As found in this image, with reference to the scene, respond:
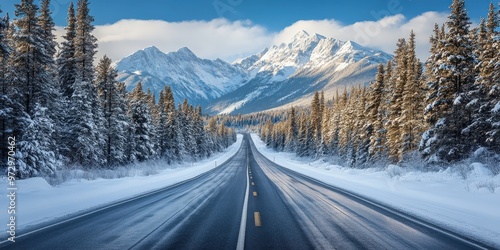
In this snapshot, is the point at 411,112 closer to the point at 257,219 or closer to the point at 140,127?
the point at 257,219

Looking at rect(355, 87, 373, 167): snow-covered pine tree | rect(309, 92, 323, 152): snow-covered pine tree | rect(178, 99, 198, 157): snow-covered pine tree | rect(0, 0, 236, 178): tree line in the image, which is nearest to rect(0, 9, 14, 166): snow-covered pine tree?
rect(0, 0, 236, 178): tree line

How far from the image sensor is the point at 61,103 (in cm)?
2561

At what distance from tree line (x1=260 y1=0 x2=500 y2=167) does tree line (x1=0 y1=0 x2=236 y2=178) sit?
80.5 feet

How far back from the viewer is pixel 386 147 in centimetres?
3412

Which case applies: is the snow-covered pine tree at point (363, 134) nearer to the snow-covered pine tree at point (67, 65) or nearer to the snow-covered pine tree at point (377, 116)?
the snow-covered pine tree at point (377, 116)

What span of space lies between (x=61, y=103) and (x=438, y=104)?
2859cm

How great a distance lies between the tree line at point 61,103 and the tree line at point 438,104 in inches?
967

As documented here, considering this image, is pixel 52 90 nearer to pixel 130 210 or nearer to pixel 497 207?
pixel 130 210

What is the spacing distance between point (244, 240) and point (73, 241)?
3.56 m

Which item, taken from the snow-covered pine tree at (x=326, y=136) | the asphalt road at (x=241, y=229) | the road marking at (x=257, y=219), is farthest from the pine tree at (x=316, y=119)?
the road marking at (x=257, y=219)

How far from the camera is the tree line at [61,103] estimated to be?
18297mm

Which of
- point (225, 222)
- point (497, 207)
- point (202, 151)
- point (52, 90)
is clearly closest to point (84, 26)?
point (52, 90)

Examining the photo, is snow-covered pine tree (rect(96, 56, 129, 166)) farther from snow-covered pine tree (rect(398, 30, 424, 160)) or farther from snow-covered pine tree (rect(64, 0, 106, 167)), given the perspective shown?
snow-covered pine tree (rect(398, 30, 424, 160))

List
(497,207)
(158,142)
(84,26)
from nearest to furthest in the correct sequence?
(497,207) → (84,26) → (158,142)
